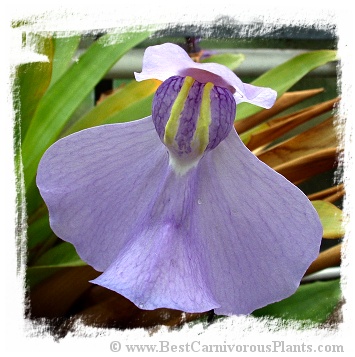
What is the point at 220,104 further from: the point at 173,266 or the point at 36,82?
the point at 36,82

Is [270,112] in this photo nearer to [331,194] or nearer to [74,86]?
[331,194]

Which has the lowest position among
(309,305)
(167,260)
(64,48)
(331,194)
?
(309,305)

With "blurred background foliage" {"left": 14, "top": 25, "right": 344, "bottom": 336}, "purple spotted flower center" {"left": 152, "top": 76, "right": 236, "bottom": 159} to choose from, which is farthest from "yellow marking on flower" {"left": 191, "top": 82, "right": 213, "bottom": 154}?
"blurred background foliage" {"left": 14, "top": 25, "right": 344, "bottom": 336}

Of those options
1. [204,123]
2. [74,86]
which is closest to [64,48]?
[74,86]

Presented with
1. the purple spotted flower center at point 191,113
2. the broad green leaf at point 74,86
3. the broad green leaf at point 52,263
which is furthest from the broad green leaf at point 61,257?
the purple spotted flower center at point 191,113

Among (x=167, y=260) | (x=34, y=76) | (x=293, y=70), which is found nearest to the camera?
(x=167, y=260)

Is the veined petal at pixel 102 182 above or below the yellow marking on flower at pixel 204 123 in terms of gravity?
below

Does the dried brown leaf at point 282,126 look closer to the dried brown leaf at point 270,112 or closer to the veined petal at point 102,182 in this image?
the dried brown leaf at point 270,112
